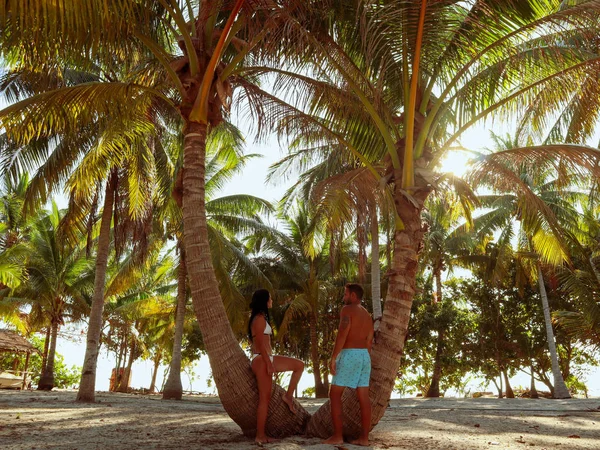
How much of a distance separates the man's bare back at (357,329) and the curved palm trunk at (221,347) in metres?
1.04

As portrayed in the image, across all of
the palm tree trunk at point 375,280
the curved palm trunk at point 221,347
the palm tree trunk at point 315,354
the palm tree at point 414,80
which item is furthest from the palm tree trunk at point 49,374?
the curved palm trunk at point 221,347

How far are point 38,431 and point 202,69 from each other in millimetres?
4779

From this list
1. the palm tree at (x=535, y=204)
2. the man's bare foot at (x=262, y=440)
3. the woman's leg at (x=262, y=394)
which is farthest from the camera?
the palm tree at (x=535, y=204)

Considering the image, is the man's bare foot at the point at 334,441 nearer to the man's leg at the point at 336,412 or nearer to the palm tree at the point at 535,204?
the man's leg at the point at 336,412

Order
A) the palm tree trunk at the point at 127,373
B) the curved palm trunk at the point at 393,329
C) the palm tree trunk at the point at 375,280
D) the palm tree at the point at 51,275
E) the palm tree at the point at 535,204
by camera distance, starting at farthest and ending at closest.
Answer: the palm tree trunk at the point at 127,373, the palm tree at the point at 51,275, the palm tree trunk at the point at 375,280, the palm tree at the point at 535,204, the curved palm trunk at the point at 393,329

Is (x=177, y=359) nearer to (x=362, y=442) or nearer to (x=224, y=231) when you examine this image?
(x=224, y=231)

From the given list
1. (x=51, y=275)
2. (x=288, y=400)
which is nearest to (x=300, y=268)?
(x=51, y=275)

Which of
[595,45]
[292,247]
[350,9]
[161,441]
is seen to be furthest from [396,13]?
[292,247]

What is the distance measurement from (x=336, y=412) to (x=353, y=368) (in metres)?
0.48

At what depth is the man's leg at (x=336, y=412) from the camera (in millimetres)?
5559

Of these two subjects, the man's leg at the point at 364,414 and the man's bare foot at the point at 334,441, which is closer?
the man's bare foot at the point at 334,441

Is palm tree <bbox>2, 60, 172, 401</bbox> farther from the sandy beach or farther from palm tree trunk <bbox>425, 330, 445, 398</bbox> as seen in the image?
palm tree trunk <bbox>425, 330, 445, 398</bbox>

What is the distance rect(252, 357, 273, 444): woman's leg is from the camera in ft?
18.2

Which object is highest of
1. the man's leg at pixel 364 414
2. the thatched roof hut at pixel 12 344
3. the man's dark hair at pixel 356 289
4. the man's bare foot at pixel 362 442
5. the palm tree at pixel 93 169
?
the palm tree at pixel 93 169
